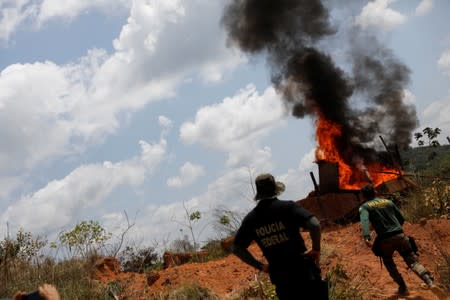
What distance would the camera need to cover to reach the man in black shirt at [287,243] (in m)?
4.66

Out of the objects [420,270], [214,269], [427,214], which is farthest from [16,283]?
[427,214]

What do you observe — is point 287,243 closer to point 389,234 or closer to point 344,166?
point 389,234

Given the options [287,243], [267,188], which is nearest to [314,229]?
[287,243]

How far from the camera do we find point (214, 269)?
1116cm

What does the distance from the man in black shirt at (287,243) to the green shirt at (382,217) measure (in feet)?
11.2

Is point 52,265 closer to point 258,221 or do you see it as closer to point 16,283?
point 16,283

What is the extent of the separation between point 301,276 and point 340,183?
587 inches

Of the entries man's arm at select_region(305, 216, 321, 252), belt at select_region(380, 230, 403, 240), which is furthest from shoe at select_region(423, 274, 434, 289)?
man's arm at select_region(305, 216, 321, 252)

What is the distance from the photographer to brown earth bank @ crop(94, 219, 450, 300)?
872 centimetres

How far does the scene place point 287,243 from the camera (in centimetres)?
471

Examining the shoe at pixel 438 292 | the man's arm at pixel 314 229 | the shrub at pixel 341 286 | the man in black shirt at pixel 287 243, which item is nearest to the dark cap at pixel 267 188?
the man in black shirt at pixel 287 243

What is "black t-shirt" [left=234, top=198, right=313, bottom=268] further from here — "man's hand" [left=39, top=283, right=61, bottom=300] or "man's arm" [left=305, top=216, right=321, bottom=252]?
"man's hand" [left=39, top=283, right=61, bottom=300]

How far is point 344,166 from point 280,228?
16.3 meters

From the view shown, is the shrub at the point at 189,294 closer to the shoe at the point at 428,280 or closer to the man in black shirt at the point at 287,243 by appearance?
the shoe at the point at 428,280
